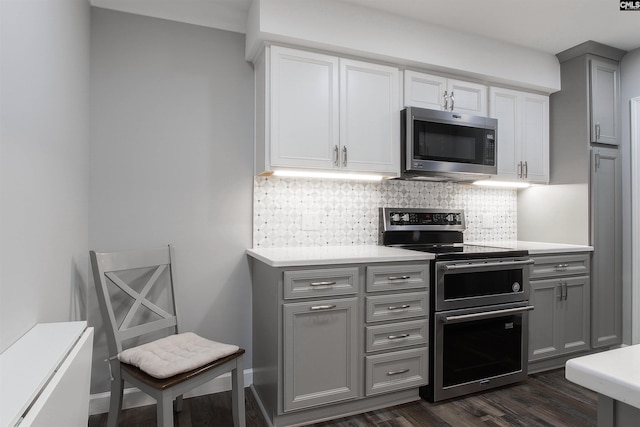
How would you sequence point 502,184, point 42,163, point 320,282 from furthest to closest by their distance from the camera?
point 502,184 → point 320,282 → point 42,163

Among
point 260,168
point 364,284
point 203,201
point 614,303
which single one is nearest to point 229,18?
point 260,168

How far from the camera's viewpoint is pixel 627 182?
3.12 meters

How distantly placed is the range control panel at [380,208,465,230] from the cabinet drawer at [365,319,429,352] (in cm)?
82

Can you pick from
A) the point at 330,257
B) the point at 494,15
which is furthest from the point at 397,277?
the point at 494,15

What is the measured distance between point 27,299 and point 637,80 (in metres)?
4.35

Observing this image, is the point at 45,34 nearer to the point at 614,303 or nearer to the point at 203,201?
the point at 203,201

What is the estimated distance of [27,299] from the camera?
1231mm

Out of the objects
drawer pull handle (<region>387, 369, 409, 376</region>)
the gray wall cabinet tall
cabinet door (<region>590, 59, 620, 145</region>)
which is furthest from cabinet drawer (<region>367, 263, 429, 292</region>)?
cabinet door (<region>590, 59, 620, 145</region>)

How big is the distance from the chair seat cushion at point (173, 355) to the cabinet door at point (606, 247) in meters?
2.95

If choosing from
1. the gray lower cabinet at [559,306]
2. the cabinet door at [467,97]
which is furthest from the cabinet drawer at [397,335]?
the cabinet door at [467,97]

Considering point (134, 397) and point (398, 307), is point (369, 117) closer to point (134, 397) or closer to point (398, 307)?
point (398, 307)

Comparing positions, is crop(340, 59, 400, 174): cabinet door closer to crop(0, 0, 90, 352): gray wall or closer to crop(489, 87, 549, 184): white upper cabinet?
crop(489, 87, 549, 184): white upper cabinet

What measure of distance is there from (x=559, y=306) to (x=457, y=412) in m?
1.29

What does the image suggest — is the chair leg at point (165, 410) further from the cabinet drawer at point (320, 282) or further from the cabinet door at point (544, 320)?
the cabinet door at point (544, 320)
